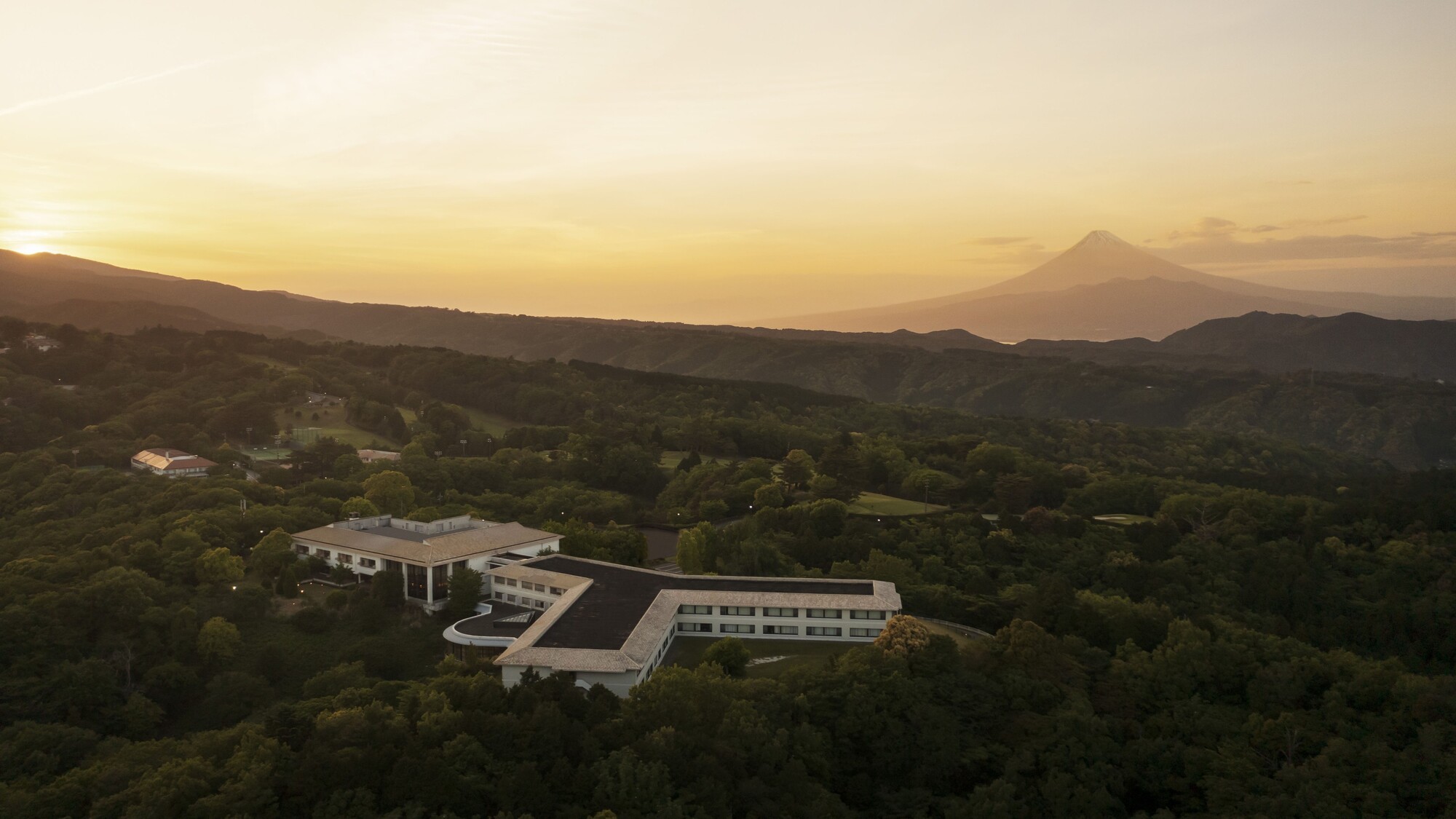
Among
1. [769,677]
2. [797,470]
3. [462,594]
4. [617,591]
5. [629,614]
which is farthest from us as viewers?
[797,470]

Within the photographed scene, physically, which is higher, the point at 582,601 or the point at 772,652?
the point at 582,601

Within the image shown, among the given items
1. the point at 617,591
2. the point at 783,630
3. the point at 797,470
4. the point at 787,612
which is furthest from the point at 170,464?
the point at 787,612

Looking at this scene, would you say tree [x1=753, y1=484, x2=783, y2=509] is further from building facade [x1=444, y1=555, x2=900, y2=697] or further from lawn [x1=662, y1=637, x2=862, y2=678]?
lawn [x1=662, y1=637, x2=862, y2=678]

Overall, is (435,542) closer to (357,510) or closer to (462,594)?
(462,594)

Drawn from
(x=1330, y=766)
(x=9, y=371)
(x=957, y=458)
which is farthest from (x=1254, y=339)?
(x=9, y=371)

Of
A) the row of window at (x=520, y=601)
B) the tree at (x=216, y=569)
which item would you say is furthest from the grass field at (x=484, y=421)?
the row of window at (x=520, y=601)

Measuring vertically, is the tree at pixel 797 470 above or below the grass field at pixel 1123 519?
above

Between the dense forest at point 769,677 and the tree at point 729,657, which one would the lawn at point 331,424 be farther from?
the tree at point 729,657
